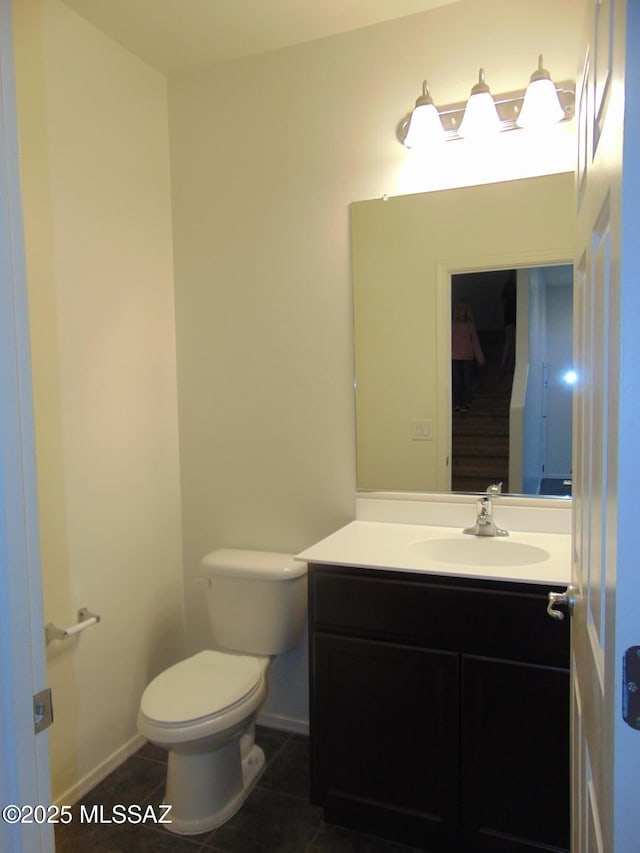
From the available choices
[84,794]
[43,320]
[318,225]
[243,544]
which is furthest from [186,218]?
[84,794]

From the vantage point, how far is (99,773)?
7.02 feet

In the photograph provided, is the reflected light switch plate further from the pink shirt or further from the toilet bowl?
the toilet bowl

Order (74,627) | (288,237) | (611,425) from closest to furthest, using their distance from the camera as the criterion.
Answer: (611,425), (74,627), (288,237)

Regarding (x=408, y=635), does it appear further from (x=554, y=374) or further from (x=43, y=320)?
(x=43, y=320)

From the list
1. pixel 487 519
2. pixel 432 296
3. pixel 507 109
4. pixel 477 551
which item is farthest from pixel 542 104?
pixel 477 551

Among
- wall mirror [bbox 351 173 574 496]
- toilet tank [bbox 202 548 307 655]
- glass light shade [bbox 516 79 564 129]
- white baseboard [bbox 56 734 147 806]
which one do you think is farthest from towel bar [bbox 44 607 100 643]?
glass light shade [bbox 516 79 564 129]

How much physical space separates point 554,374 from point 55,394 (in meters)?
1.64

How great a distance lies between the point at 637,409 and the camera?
61 cm

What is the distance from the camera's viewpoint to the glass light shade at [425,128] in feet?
6.41

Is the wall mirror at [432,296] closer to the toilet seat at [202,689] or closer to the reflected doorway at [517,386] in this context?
the reflected doorway at [517,386]

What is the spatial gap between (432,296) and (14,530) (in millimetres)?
1658

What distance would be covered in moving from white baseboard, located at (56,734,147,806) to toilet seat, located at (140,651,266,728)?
0.46 metres

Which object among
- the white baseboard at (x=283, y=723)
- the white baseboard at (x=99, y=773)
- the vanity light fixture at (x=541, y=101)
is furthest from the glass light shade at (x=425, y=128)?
the white baseboard at (x=99, y=773)

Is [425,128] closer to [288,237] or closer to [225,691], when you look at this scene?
[288,237]
